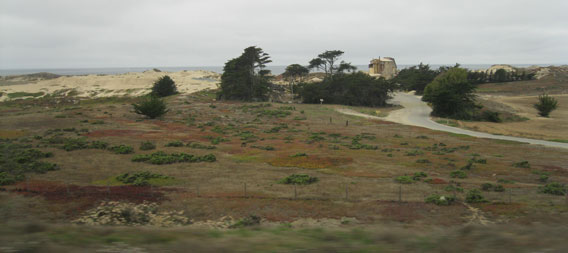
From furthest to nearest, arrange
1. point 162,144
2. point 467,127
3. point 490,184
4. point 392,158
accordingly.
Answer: point 467,127 < point 162,144 < point 392,158 < point 490,184

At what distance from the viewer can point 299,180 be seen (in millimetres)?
21531

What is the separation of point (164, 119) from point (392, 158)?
39.4 m

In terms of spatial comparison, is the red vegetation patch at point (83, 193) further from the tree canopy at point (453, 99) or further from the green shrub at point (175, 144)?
the tree canopy at point (453, 99)

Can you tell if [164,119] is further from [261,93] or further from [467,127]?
[467,127]

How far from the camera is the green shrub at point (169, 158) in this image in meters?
27.2

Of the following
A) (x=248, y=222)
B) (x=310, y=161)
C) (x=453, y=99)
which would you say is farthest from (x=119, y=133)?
(x=453, y=99)

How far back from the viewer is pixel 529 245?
16.6ft

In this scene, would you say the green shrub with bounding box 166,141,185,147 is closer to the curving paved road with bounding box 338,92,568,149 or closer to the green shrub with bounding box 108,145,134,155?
the green shrub with bounding box 108,145,134,155

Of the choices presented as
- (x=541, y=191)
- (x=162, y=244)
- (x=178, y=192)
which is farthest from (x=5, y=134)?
(x=541, y=191)

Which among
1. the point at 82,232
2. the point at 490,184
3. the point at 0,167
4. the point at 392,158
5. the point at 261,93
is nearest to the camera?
the point at 82,232

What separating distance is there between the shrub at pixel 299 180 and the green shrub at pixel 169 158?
8.66 m

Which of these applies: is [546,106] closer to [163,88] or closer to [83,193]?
[83,193]

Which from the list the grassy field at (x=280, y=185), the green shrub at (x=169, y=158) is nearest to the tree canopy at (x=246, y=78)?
the grassy field at (x=280, y=185)

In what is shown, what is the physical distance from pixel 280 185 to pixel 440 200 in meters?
8.85
